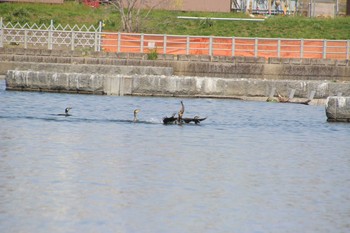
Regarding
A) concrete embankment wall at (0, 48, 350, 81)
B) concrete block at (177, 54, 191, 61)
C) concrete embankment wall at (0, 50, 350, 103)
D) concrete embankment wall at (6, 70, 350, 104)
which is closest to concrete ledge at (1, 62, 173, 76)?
concrete embankment wall at (0, 50, 350, 103)

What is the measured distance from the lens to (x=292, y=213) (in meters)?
16.6

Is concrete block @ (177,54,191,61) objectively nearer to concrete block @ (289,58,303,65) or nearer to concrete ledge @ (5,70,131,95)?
concrete block @ (289,58,303,65)

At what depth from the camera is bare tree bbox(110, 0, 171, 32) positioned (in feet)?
208

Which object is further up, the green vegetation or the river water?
the green vegetation

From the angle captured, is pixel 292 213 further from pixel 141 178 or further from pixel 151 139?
pixel 151 139

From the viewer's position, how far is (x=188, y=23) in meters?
67.8

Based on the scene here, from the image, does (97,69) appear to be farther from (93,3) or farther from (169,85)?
(93,3)

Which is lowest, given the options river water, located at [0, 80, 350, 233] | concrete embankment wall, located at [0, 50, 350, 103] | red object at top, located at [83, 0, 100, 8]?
river water, located at [0, 80, 350, 233]

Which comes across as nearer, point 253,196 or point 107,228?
point 107,228

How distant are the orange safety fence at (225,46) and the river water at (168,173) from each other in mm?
17951

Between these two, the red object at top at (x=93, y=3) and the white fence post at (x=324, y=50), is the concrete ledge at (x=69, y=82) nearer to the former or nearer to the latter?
the white fence post at (x=324, y=50)

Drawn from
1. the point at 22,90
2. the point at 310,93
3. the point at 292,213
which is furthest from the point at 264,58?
the point at 292,213

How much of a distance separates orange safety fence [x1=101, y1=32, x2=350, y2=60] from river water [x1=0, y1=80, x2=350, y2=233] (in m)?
18.0

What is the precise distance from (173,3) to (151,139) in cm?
4812
